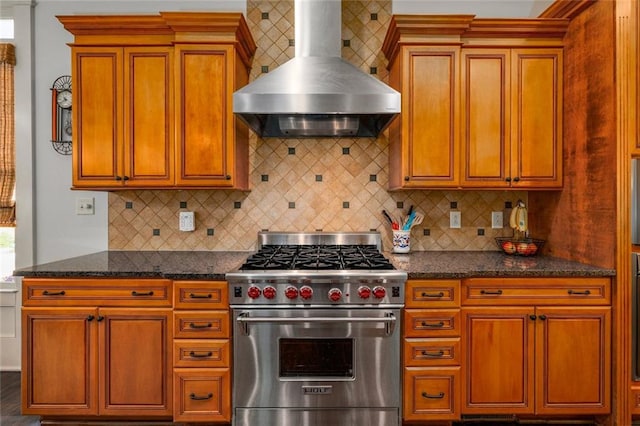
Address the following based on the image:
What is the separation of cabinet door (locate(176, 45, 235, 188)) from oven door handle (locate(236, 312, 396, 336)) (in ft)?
2.89

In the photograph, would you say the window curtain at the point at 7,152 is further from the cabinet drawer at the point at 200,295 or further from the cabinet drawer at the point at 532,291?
the cabinet drawer at the point at 532,291

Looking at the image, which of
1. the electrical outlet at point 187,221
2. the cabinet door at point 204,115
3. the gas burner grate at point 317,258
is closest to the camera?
the gas burner grate at point 317,258

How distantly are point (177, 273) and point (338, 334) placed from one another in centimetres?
91

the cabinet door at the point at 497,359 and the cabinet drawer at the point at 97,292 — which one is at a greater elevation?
the cabinet drawer at the point at 97,292

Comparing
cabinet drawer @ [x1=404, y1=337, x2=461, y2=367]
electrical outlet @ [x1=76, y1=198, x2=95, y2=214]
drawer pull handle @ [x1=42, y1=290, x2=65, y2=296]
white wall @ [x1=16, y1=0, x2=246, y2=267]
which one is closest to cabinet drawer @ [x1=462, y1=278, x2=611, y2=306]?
cabinet drawer @ [x1=404, y1=337, x2=461, y2=367]

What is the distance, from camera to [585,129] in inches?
93.8

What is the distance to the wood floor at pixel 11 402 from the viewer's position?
239cm

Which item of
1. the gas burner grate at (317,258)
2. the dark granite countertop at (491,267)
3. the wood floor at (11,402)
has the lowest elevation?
the wood floor at (11,402)

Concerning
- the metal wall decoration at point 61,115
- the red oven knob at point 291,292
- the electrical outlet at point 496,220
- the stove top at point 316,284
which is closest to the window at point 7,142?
the metal wall decoration at point 61,115

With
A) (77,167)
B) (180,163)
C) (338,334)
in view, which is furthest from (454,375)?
(77,167)

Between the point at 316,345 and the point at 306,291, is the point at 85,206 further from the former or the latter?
the point at 316,345

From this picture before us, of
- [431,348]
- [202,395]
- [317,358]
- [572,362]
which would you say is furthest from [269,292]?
[572,362]

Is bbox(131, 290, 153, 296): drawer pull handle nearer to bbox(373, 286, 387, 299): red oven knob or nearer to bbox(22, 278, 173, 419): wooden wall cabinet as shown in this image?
bbox(22, 278, 173, 419): wooden wall cabinet

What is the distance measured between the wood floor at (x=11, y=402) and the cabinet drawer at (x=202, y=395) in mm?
958
